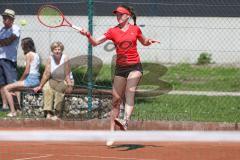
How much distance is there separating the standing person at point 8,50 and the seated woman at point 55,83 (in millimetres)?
920

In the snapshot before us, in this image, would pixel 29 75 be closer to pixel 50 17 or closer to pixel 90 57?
pixel 90 57

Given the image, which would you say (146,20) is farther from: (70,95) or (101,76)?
(70,95)

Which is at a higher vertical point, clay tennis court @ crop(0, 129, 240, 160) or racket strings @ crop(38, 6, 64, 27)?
racket strings @ crop(38, 6, 64, 27)

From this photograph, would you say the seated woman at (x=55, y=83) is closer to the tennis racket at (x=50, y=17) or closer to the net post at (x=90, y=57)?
the net post at (x=90, y=57)

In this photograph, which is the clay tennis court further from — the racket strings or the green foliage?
the green foliage

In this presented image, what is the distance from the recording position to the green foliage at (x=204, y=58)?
20.7m

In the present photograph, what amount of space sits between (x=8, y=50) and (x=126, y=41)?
398 centimetres

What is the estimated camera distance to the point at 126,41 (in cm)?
1091

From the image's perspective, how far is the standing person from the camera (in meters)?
14.1

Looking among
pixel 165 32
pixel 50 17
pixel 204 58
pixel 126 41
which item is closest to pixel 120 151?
pixel 126 41

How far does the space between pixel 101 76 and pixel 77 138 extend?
37.6ft

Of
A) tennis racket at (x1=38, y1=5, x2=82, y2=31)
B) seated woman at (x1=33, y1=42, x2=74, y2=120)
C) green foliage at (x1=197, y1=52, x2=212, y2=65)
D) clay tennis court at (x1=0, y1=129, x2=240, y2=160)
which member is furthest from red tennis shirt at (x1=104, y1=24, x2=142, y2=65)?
green foliage at (x1=197, y1=52, x2=212, y2=65)

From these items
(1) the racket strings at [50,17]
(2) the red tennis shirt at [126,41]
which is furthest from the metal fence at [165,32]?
(2) the red tennis shirt at [126,41]

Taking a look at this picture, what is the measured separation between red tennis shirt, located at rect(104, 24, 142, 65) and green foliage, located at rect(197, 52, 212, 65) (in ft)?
31.8
